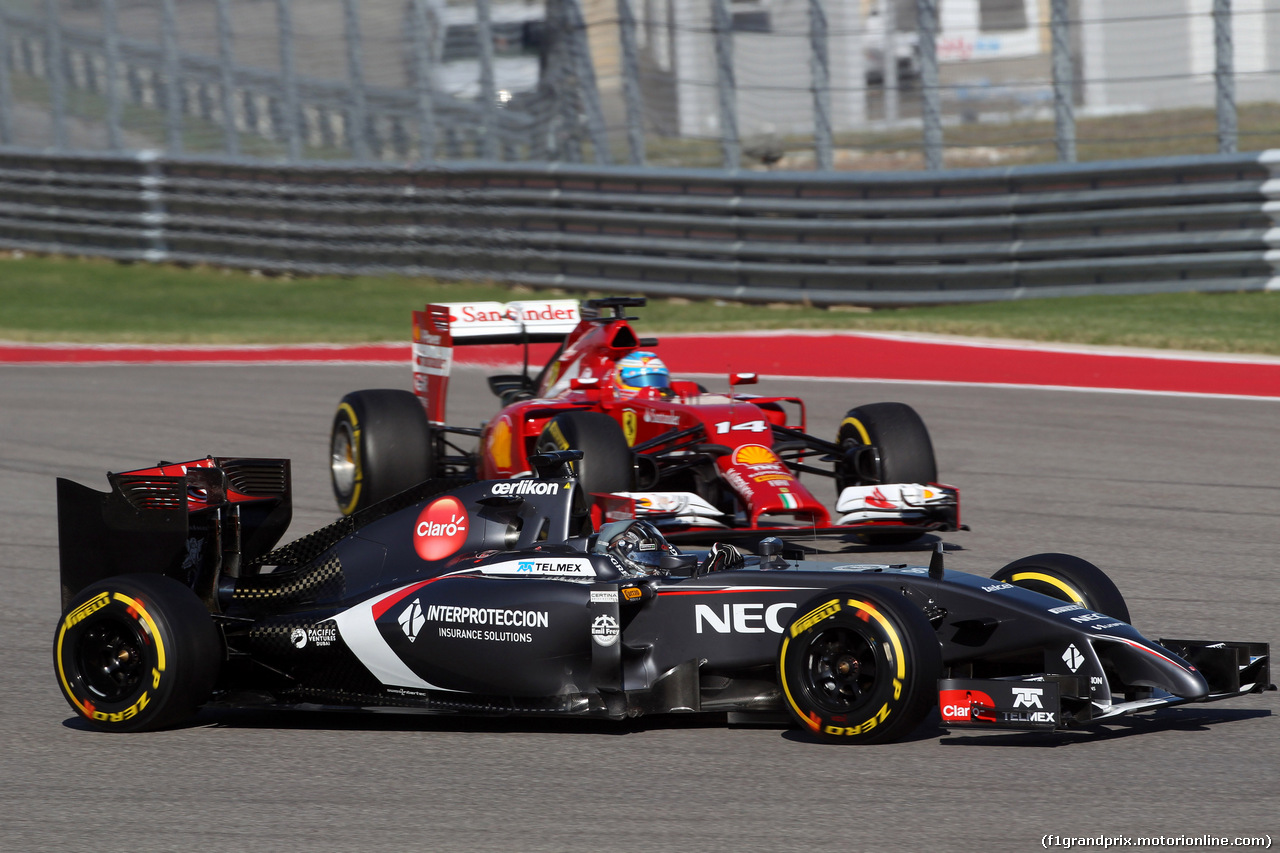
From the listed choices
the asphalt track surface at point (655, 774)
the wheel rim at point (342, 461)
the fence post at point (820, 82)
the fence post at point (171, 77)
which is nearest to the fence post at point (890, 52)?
the fence post at point (820, 82)

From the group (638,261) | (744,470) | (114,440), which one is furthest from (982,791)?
(638,261)

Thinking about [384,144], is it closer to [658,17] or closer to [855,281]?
[658,17]

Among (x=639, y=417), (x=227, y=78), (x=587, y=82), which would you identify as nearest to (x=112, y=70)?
(x=227, y=78)

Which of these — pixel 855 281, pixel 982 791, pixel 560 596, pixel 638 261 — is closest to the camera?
pixel 982 791

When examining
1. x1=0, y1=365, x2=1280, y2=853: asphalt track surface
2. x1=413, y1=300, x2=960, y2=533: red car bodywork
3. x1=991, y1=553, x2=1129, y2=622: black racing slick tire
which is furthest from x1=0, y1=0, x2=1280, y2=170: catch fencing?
x1=991, y1=553, x2=1129, y2=622: black racing slick tire

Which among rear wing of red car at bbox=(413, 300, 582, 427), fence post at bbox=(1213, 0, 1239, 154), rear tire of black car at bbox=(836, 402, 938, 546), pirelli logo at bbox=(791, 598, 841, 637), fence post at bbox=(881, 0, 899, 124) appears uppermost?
fence post at bbox=(881, 0, 899, 124)

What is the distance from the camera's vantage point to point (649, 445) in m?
8.94

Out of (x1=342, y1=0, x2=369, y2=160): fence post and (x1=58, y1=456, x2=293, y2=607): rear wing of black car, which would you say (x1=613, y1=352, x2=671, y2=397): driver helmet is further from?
(x1=342, y1=0, x2=369, y2=160): fence post

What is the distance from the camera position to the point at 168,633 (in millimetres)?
5727

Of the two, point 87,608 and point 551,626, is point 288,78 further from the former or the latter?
point 551,626

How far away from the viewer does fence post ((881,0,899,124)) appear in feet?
54.7

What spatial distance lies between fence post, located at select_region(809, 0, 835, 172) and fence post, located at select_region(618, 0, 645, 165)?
2.27 meters

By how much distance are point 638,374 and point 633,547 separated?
3.94 meters

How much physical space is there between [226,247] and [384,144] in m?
2.63
